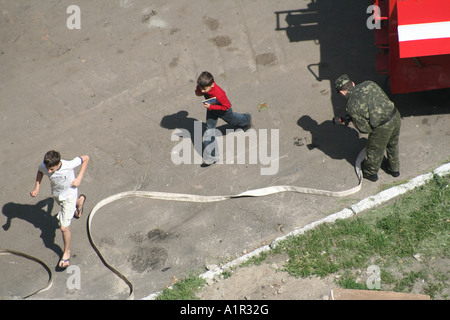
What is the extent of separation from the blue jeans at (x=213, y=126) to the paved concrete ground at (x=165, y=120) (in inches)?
8.6

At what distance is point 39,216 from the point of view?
7559 millimetres

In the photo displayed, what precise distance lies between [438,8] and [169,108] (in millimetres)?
4675

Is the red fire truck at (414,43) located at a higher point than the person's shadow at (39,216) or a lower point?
higher

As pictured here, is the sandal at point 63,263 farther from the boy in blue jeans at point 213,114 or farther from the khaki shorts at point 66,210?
the boy in blue jeans at point 213,114

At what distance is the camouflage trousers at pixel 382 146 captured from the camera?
6707 millimetres

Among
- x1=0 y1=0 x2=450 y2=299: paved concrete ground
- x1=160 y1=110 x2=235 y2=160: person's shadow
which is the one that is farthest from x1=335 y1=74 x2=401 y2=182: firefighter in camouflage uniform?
x1=160 y1=110 x2=235 y2=160: person's shadow

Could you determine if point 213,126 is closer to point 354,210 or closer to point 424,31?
point 354,210

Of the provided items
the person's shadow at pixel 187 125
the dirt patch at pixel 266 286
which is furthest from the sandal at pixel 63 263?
the person's shadow at pixel 187 125

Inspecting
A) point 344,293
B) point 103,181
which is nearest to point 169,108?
point 103,181

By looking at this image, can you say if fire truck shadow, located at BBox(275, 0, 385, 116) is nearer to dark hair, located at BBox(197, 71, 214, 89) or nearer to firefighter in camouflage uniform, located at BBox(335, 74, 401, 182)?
firefighter in camouflage uniform, located at BBox(335, 74, 401, 182)

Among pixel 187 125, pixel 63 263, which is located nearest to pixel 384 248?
pixel 187 125

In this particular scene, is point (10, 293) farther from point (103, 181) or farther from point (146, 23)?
point (146, 23)

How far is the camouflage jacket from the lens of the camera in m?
6.61

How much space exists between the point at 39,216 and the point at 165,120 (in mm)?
2665
